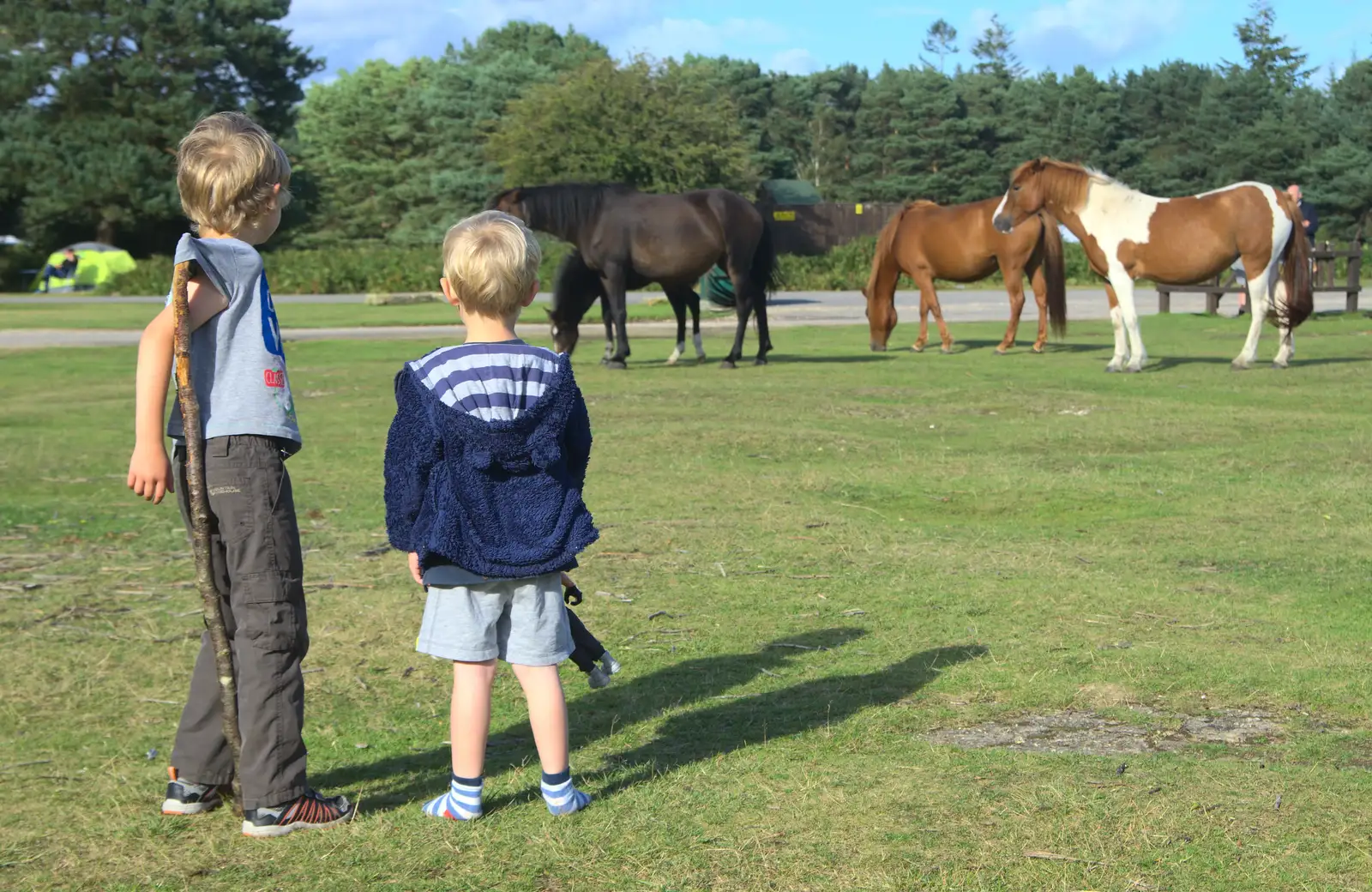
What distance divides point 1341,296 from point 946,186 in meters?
51.0

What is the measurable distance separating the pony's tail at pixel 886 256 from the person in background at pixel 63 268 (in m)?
30.9

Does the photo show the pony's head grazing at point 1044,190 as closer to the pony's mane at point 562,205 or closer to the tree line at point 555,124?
the pony's mane at point 562,205

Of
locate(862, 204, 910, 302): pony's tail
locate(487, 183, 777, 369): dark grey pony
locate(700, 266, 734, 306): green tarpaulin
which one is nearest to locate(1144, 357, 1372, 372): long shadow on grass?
locate(862, 204, 910, 302): pony's tail

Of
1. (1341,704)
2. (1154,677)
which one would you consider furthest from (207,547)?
(1341,704)

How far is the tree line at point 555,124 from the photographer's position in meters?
41.2

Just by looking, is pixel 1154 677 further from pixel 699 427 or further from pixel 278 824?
pixel 699 427

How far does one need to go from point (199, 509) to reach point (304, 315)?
27.5m

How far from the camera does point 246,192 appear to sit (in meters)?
3.48

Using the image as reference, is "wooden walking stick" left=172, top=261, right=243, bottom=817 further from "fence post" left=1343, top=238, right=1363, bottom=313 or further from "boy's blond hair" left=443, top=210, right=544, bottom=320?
"fence post" left=1343, top=238, right=1363, bottom=313

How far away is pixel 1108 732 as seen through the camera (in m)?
4.11

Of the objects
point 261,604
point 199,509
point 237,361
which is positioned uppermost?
point 237,361

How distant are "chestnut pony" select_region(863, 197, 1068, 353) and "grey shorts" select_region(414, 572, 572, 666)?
15.6m

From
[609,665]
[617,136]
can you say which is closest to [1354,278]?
[617,136]

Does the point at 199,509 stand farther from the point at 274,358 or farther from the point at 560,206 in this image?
the point at 560,206
